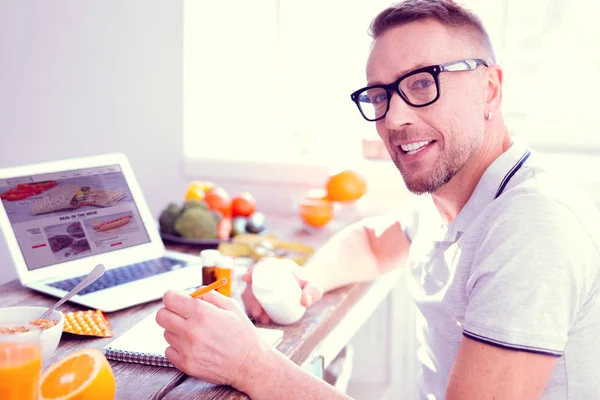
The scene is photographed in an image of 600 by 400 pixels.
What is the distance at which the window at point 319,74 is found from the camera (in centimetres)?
244

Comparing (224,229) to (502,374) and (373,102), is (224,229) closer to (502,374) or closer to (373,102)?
(373,102)

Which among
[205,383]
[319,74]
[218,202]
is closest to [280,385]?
[205,383]

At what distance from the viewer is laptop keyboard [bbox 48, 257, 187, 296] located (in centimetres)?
143

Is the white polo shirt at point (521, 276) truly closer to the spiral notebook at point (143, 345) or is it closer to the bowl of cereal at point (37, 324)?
the spiral notebook at point (143, 345)

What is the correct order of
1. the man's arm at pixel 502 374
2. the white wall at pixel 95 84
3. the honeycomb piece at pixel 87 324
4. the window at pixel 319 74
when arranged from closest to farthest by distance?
the man's arm at pixel 502 374 < the honeycomb piece at pixel 87 324 < the window at pixel 319 74 < the white wall at pixel 95 84

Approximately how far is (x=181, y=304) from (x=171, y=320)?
0.03m

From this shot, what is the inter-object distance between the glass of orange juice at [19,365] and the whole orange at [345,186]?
4.52 feet

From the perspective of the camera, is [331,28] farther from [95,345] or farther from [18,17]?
[95,345]

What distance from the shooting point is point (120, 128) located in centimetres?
268

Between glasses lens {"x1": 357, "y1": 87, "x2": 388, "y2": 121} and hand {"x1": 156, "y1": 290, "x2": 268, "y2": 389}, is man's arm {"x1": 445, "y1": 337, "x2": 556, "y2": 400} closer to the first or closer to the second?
hand {"x1": 156, "y1": 290, "x2": 268, "y2": 389}

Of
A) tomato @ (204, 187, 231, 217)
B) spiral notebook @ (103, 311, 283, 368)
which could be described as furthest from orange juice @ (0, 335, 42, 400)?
tomato @ (204, 187, 231, 217)

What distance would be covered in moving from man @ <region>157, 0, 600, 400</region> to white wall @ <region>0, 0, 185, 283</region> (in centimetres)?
128

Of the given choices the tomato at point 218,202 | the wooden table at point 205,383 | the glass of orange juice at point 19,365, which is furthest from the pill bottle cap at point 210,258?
the tomato at point 218,202

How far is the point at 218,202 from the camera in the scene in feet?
6.75
